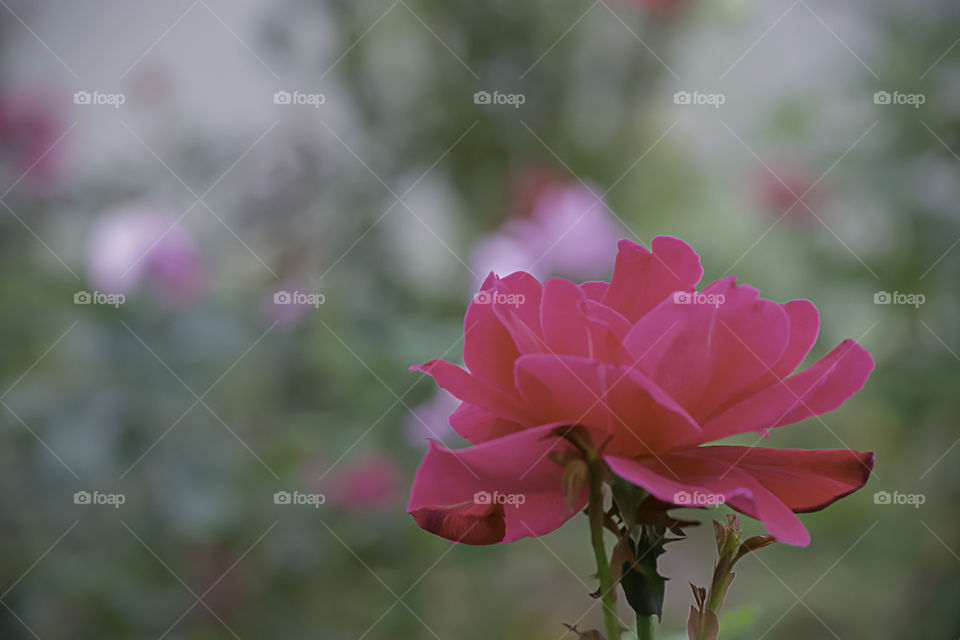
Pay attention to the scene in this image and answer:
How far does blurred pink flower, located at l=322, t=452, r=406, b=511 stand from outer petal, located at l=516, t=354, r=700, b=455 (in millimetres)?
617

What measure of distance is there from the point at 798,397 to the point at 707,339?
3 cm

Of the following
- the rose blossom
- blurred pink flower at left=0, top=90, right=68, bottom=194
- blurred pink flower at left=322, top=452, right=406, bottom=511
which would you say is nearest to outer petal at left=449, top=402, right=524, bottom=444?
the rose blossom

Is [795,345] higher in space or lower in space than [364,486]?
higher

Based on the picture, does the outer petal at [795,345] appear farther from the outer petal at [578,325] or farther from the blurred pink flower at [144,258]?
the blurred pink flower at [144,258]

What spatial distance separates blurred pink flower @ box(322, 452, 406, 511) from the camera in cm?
83

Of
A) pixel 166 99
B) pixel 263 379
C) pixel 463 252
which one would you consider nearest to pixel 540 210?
pixel 463 252

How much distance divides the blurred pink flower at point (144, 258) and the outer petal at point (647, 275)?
0.63 metres

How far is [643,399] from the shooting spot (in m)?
0.23

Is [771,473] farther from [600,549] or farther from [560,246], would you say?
[560,246]

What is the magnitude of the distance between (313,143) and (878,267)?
746 millimetres

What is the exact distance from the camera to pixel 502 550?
91 centimetres

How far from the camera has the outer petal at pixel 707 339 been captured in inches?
Answer: 9.0

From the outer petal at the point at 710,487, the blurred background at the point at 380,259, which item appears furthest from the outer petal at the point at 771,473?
the blurred background at the point at 380,259

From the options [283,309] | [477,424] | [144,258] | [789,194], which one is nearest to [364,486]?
[283,309]
